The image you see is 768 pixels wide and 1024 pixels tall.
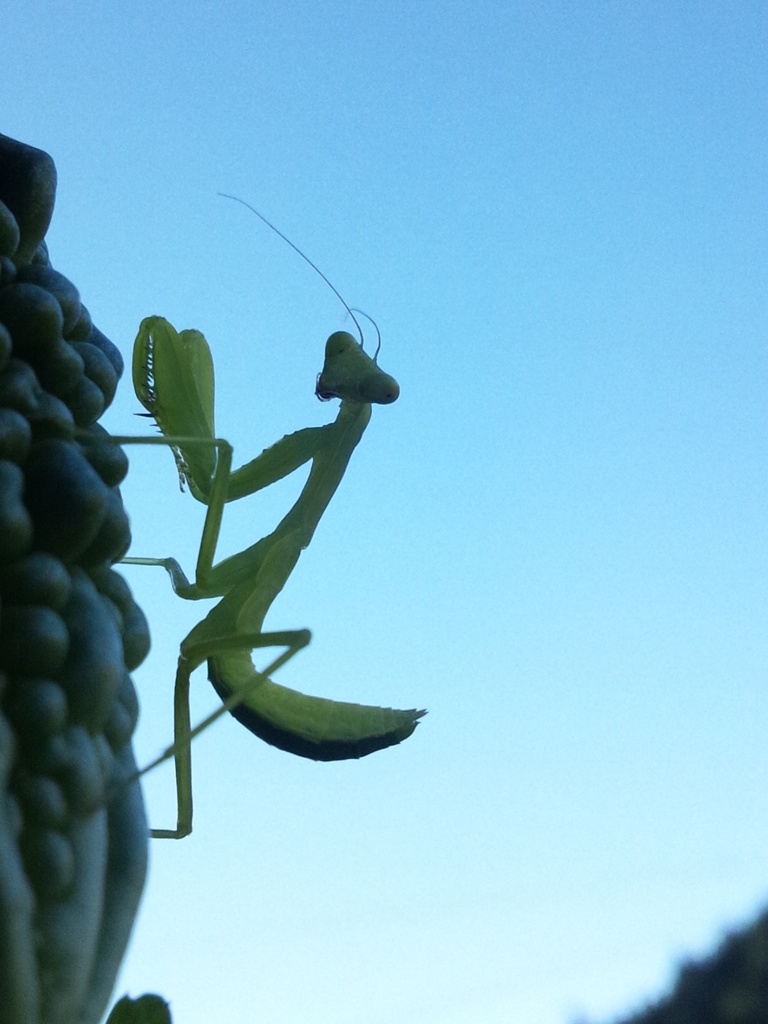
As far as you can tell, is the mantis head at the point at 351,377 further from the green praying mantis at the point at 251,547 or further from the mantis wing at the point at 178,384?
the mantis wing at the point at 178,384

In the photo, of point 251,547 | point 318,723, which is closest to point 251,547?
point 251,547

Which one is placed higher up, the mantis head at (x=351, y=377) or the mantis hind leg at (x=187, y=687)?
the mantis head at (x=351, y=377)

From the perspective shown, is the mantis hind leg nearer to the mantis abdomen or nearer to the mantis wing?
the mantis abdomen

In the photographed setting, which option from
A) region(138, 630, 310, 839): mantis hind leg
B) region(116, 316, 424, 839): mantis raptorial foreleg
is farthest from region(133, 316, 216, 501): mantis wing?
region(138, 630, 310, 839): mantis hind leg

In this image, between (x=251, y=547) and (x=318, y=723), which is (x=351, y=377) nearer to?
(x=251, y=547)

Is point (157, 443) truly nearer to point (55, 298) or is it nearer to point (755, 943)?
point (55, 298)

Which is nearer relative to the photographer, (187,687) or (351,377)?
(187,687)

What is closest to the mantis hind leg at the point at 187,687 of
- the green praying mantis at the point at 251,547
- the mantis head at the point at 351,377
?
the green praying mantis at the point at 251,547

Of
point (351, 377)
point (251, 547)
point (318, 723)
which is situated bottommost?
point (318, 723)

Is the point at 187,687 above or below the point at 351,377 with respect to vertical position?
below

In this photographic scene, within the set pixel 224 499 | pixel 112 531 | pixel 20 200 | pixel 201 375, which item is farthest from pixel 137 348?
pixel 112 531
